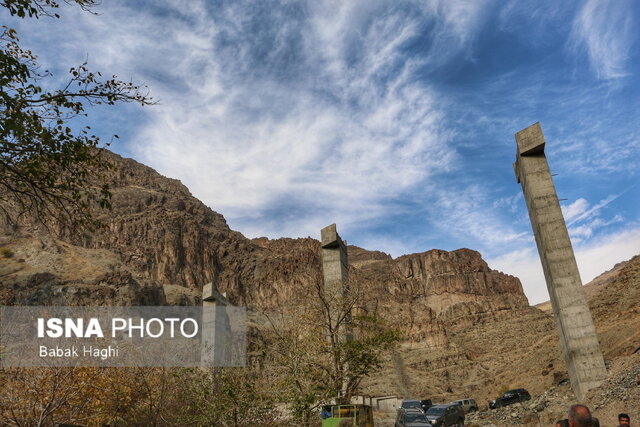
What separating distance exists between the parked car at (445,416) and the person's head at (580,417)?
16312mm

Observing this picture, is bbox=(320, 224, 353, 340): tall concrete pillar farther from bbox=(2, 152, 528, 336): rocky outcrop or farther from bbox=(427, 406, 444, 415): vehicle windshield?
bbox=(2, 152, 528, 336): rocky outcrop

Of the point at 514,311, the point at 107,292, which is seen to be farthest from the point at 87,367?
the point at 514,311

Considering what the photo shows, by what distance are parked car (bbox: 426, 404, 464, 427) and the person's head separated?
1631cm

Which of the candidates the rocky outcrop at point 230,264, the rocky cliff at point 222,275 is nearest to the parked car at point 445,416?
the rocky cliff at point 222,275

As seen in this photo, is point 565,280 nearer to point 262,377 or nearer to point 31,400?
point 262,377

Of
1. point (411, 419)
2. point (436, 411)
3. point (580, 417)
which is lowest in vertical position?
point (436, 411)

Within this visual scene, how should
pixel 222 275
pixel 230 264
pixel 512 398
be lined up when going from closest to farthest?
1. pixel 512 398
2. pixel 222 275
3. pixel 230 264

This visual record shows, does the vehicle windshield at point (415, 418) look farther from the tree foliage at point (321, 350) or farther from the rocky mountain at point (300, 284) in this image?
the rocky mountain at point (300, 284)

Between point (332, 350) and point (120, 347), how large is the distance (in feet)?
32.0

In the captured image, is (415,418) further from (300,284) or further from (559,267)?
(300,284)

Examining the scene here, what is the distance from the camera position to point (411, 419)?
55.5 ft

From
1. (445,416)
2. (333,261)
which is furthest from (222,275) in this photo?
(333,261)

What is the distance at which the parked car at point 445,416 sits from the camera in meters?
20.4

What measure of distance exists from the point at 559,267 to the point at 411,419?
28.3 ft
